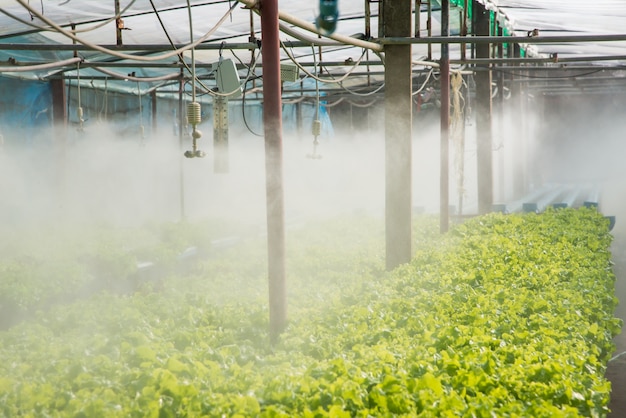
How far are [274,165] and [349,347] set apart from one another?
63.0 inches

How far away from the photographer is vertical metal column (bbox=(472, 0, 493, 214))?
16.7m

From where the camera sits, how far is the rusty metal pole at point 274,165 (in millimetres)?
6449

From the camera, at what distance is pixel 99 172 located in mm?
20469

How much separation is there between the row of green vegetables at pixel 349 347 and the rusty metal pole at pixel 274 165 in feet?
0.75

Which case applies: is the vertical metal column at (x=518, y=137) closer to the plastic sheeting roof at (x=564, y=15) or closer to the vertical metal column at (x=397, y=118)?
the plastic sheeting roof at (x=564, y=15)

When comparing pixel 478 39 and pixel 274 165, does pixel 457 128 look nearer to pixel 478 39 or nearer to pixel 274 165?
pixel 478 39

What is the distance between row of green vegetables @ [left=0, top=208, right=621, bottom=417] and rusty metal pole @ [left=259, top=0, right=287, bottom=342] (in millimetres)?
229

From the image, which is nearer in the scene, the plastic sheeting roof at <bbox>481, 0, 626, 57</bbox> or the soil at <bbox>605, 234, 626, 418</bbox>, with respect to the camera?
the soil at <bbox>605, 234, 626, 418</bbox>

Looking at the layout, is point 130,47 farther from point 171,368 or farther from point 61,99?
point 61,99

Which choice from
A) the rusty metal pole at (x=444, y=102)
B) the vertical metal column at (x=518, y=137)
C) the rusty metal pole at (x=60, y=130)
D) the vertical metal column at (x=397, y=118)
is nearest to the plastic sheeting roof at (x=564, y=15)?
the rusty metal pole at (x=444, y=102)

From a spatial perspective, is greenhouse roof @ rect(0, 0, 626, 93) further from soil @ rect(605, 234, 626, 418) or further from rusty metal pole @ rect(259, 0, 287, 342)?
soil @ rect(605, 234, 626, 418)

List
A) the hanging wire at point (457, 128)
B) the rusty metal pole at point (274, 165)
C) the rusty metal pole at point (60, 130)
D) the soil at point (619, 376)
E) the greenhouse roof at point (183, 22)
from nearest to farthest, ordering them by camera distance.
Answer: the rusty metal pole at point (274, 165) < the soil at point (619, 376) < the greenhouse roof at point (183, 22) < the hanging wire at point (457, 128) < the rusty metal pole at point (60, 130)

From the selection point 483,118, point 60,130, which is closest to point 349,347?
point 483,118

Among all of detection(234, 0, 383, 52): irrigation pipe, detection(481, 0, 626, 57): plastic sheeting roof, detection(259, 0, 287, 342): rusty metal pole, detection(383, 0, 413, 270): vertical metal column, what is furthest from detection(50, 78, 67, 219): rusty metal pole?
detection(259, 0, 287, 342): rusty metal pole
